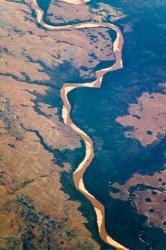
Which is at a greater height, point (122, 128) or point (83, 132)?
point (122, 128)

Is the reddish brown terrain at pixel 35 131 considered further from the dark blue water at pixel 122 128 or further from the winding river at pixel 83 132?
the dark blue water at pixel 122 128

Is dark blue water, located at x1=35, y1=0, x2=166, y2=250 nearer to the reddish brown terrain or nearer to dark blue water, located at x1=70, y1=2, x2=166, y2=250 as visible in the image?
dark blue water, located at x1=70, y1=2, x2=166, y2=250

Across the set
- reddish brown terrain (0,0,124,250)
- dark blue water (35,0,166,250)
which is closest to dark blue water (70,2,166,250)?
dark blue water (35,0,166,250)

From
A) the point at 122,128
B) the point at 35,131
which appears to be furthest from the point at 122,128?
the point at 35,131

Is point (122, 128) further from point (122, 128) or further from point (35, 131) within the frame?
point (35, 131)

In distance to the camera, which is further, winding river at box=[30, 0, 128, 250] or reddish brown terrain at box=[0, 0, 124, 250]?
winding river at box=[30, 0, 128, 250]

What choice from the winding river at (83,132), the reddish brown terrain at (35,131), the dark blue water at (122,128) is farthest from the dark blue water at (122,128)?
the reddish brown terrain at (35,131)
